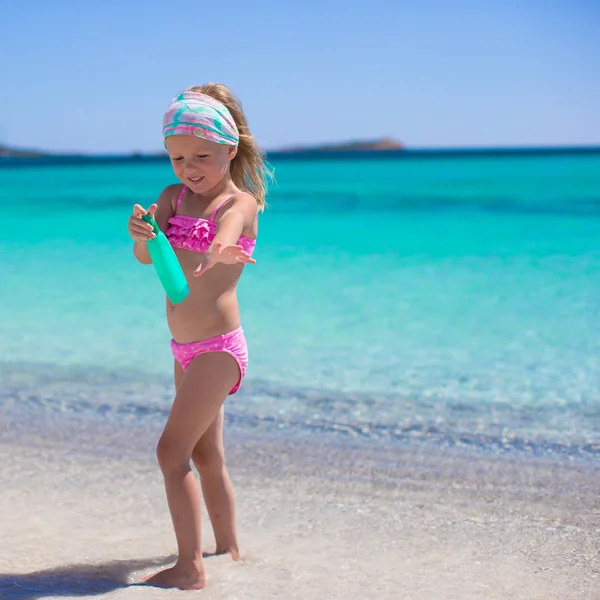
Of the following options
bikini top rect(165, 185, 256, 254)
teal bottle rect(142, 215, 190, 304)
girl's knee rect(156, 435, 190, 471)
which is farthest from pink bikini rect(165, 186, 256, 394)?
girl's knee rect(156, 435, 190, 471)

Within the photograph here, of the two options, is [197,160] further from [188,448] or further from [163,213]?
[188,448]

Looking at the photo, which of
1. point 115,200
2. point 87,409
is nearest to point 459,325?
point 87,409

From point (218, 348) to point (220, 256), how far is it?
38 cm

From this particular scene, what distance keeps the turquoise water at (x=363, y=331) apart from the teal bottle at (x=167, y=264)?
202cm

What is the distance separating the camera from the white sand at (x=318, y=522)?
2.58 metres

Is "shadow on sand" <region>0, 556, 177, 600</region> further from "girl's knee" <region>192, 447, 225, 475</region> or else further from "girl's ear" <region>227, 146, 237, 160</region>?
"girl's ear" <region>227, 146, 237, 160</region>

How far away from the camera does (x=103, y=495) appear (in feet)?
11.0

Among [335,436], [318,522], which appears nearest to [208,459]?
[318,522]

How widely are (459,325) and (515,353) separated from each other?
1.06m

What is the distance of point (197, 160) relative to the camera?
8.23 ft

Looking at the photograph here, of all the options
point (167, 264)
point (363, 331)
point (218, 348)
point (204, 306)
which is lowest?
point (363, 331)

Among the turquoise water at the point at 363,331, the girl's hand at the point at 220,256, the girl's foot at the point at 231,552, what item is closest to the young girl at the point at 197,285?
the girl's hand at the point at 220,256

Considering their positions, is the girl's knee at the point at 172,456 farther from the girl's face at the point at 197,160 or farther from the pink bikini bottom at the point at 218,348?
the girl's face at the point at 197,160

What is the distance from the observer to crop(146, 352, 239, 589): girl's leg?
2480 millimetres
